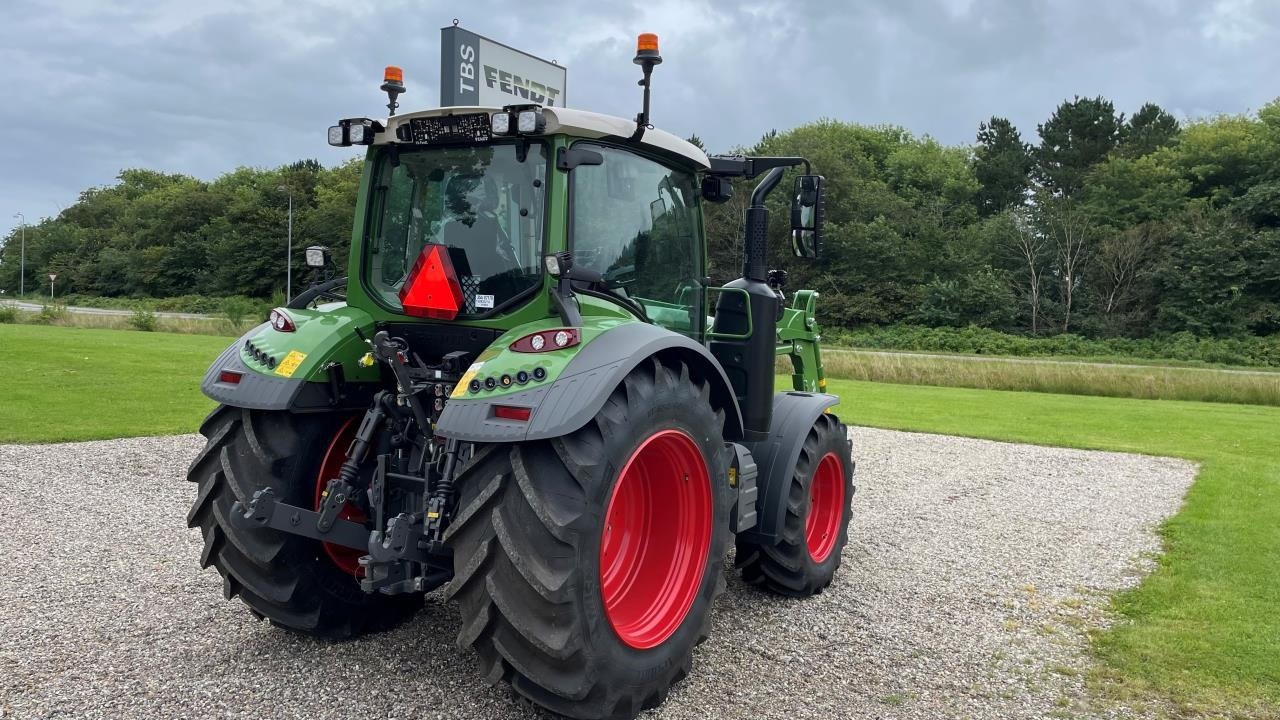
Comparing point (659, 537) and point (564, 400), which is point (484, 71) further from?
point (564, 400)

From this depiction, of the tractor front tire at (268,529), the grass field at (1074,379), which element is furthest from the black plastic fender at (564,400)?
the grass field at (1074,379)

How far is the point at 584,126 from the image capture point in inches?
146

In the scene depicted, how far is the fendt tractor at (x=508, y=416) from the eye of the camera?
3.03m

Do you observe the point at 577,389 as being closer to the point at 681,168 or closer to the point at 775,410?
the point at 681,168

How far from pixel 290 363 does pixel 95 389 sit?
1166 centimetres

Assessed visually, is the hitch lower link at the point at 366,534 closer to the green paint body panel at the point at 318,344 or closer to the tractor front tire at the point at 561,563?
the tractor front tire at the point at 561,563

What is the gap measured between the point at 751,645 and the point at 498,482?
189 centimetres

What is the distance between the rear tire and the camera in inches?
192

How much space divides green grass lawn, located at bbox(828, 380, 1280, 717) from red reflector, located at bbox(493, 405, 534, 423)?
2.95 meters

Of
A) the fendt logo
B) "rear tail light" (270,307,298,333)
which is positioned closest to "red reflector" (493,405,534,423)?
"rear tail light" (270,307,298,333)

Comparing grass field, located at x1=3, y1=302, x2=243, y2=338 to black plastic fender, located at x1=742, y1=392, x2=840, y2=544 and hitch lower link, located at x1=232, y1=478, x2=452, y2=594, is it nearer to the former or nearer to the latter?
black plastic fender, located at x1=742, y1=392, x2=840, y2=544

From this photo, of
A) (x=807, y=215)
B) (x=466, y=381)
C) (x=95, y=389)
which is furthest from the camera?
(x=95, y=389)

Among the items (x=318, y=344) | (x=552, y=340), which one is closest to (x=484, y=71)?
(x=318, y=344)

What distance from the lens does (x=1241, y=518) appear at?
25.4ft
